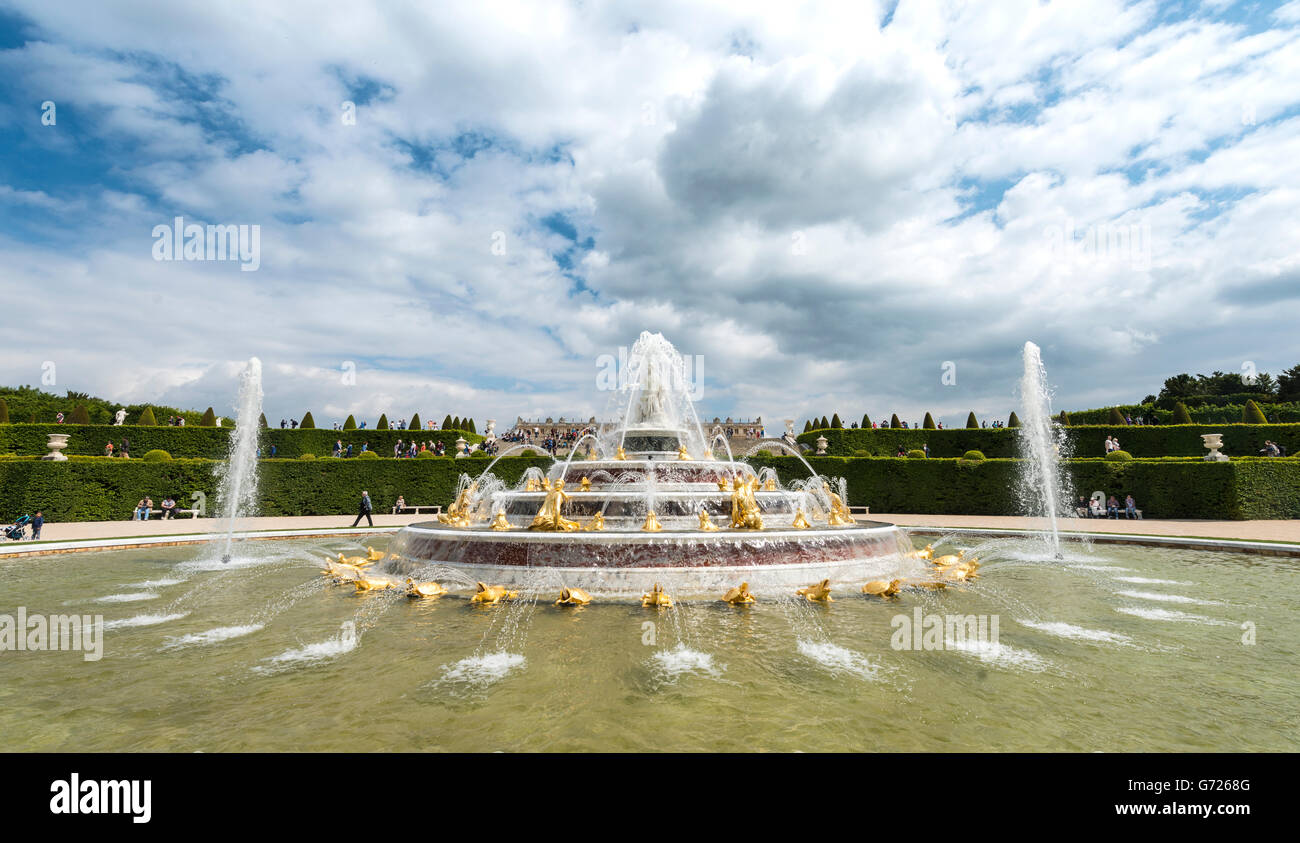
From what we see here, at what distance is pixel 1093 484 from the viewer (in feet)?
94.1

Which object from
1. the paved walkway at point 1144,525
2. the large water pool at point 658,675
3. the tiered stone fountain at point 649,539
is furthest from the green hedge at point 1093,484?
the large water pool at point 658,675

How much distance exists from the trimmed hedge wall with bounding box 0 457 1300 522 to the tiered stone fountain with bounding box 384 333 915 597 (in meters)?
16.5

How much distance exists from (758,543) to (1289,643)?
24.7ft

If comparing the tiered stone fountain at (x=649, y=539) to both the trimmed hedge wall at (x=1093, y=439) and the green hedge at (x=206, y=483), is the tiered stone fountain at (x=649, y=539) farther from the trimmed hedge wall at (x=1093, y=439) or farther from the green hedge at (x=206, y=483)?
the trimmed hedge wall at (x=1093, y=439)

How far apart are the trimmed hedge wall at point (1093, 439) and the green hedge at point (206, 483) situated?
98.9 ft

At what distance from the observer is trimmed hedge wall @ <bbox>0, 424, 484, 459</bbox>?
1280 inches

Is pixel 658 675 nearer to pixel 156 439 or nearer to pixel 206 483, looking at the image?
pixel 206 483

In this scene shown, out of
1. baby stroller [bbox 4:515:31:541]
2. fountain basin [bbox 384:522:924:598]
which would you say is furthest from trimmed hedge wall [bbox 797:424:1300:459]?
baby stroller [bbox 4:515:31:541]

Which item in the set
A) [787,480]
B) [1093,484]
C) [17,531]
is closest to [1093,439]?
[1093,484]

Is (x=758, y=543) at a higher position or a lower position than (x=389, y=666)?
higher
